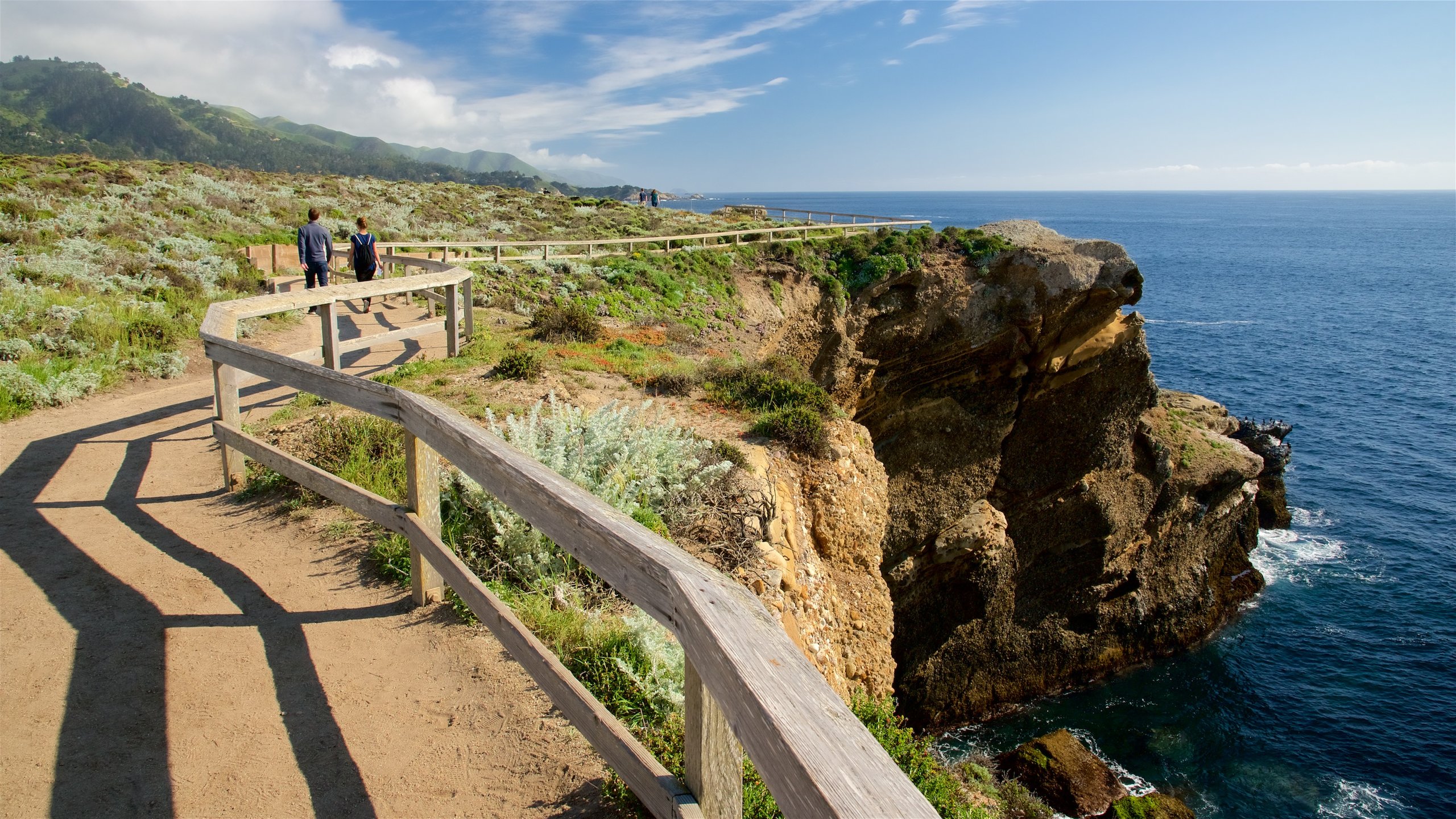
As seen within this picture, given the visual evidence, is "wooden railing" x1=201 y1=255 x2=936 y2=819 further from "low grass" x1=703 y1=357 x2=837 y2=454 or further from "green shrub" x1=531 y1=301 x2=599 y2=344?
"green shrub" x1=531 y1=301 x2=599 y2=344

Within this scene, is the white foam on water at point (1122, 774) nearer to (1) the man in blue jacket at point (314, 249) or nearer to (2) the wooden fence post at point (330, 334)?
(2) the wooden fence post at point (330, 334)

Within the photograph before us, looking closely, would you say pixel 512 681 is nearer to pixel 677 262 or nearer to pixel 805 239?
pixel 677 262

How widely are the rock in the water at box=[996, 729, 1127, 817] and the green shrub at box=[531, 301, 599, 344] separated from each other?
12.0 m

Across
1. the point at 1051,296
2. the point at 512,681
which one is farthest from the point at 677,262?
the point at 512,681

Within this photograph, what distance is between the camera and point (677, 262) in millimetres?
25844

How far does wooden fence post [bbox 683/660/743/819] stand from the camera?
2461 mm

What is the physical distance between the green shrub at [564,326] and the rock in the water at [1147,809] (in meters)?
13.4

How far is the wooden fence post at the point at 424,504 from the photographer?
4664mm

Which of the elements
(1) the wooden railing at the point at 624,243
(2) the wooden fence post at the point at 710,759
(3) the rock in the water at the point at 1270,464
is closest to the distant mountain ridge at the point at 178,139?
(1) the wooden railing at the point at 624,243

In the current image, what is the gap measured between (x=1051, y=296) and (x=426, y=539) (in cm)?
2205

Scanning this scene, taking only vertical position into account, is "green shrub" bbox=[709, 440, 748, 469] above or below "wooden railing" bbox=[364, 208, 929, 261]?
below

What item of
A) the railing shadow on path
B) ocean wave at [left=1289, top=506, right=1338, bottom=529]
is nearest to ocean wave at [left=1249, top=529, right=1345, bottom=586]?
ocean wave at [left=1289, top=506, right=1338, bottom=529]

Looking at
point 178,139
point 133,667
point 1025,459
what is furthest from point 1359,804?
point 178,139

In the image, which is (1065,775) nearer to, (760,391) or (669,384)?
(760,391)
